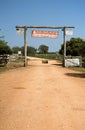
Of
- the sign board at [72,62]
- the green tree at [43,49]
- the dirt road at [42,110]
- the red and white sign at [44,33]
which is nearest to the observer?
the dirt road at [42,110]

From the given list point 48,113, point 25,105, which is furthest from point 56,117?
point 25,105

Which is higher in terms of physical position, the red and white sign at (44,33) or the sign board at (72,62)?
the red and white sign at (44,33)

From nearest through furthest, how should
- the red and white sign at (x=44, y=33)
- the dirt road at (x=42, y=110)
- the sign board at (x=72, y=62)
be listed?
the dirt road at (x=42, y=110), the red and white sign at (x=44, y=33), the sign board at (x=72, y=62)

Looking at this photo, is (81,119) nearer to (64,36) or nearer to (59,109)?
(59,109)

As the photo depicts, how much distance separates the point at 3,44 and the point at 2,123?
1991 inches

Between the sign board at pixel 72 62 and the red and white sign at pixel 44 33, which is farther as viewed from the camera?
the sign board at pixel 72 62

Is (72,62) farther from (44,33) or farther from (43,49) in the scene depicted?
(43,49)

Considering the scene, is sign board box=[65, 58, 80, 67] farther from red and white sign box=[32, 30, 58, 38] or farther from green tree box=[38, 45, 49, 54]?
green tree box=[38, 45, 49, 54]

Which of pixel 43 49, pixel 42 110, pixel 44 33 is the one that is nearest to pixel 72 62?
pixel 44 33

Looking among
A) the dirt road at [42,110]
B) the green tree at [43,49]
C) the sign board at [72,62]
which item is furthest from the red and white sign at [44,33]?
the green tree at [43,49]

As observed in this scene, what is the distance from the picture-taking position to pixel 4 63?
33531mm

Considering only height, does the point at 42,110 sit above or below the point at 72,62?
below

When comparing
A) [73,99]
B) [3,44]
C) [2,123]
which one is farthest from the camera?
[3,44]

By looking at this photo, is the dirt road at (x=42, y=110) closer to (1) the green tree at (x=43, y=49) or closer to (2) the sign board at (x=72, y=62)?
(2) the sign board at (x=72, y=62)
